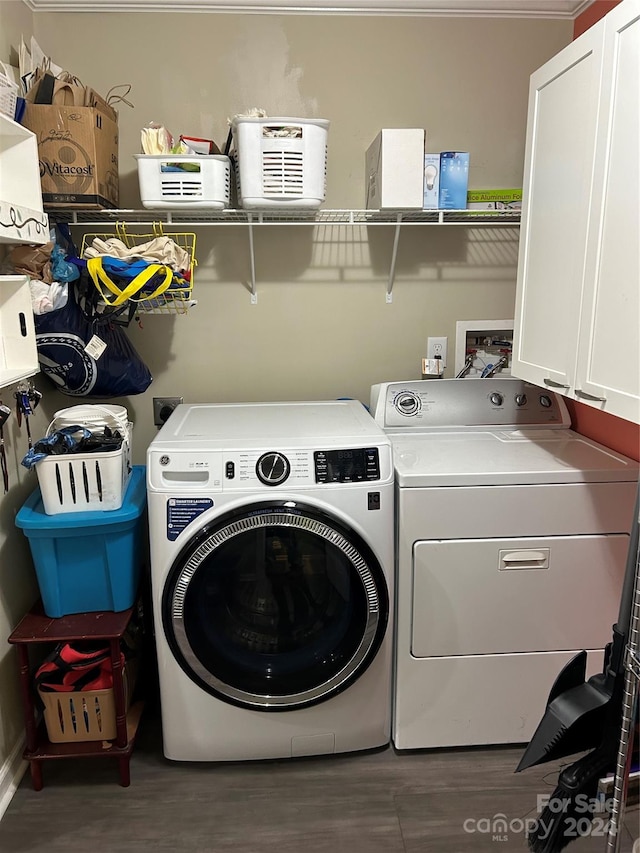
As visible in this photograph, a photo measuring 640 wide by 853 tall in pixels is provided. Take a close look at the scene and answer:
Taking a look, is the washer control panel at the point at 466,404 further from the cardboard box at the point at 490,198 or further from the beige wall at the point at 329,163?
the cardboard box at the point at 490,198

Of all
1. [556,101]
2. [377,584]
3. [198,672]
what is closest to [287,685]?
[198,672]

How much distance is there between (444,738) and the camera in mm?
2070

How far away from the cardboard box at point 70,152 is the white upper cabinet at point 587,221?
1.37m

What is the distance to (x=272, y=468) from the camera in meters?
1.84

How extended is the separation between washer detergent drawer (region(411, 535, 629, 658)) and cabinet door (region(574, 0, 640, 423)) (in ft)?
1.77

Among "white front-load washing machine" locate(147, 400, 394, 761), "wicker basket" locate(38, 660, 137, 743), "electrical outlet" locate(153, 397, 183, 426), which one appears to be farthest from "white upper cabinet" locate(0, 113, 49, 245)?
"wicker basket" locate(38, 660, 137, 743)

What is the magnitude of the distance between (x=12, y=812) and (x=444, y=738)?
1325mm

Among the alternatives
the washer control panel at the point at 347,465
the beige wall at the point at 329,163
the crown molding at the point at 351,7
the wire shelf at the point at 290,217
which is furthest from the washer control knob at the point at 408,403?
the crown molding at the point at 351,7

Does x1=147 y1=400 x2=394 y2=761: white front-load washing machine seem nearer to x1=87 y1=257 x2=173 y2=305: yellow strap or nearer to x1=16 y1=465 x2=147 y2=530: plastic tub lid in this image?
x1=16 y1=465 x2=147 y2=530: plastic tub lid

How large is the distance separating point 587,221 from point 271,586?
1.36 meters

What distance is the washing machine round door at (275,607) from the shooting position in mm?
1831

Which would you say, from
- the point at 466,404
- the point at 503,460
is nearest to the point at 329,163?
the point at 466,404

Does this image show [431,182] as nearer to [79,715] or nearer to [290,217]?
[290,217]

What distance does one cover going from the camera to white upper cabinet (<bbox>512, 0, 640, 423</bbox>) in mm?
1521
